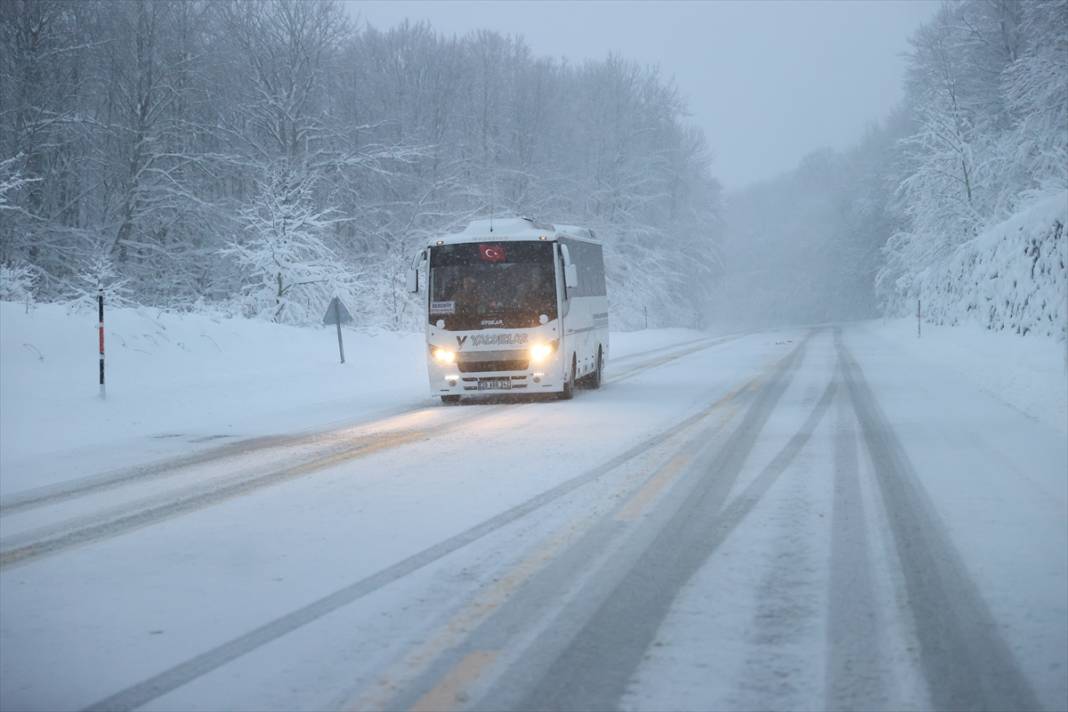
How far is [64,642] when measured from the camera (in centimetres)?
463

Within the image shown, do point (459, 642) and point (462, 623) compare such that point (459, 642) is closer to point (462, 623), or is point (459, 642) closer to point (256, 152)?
point (462, 623)

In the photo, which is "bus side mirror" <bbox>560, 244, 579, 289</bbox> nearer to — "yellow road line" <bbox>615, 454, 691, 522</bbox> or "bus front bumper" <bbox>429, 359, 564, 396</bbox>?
"bus front bumper" <bbox>429, 359, 564, 396</bbox>

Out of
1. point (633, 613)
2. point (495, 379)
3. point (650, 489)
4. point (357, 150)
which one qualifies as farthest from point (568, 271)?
point (357, 150)

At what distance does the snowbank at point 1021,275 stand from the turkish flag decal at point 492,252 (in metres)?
9.80

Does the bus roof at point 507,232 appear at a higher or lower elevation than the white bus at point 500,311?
higher

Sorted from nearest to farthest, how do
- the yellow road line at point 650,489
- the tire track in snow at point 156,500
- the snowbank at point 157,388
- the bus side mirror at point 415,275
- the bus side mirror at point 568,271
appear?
1. the tire track in snow at point 156,500
2. the yellow road line at point 650,489
3. the snowbank at point 157,388
4. the bus side mirror at point 415,275
5. the bus side mirror at point 568,271

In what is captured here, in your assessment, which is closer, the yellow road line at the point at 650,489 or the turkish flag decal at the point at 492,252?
the yellow road line at the point at 650,489

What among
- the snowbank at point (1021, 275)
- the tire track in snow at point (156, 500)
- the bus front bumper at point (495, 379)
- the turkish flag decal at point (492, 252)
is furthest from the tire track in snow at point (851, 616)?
the snowbank at point (1021, 275)

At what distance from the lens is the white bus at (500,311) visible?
57.3ft

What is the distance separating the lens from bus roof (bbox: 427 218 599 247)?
18.2 metres

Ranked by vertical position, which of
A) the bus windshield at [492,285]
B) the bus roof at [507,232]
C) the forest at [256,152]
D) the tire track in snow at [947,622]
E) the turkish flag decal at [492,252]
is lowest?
the tire track in snow at [947,622]

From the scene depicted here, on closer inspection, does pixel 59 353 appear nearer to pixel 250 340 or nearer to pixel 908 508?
pixel 250 340

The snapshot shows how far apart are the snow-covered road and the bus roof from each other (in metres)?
7.64

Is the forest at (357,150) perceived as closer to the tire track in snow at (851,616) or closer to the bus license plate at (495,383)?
the bus license plate at (495,383)
